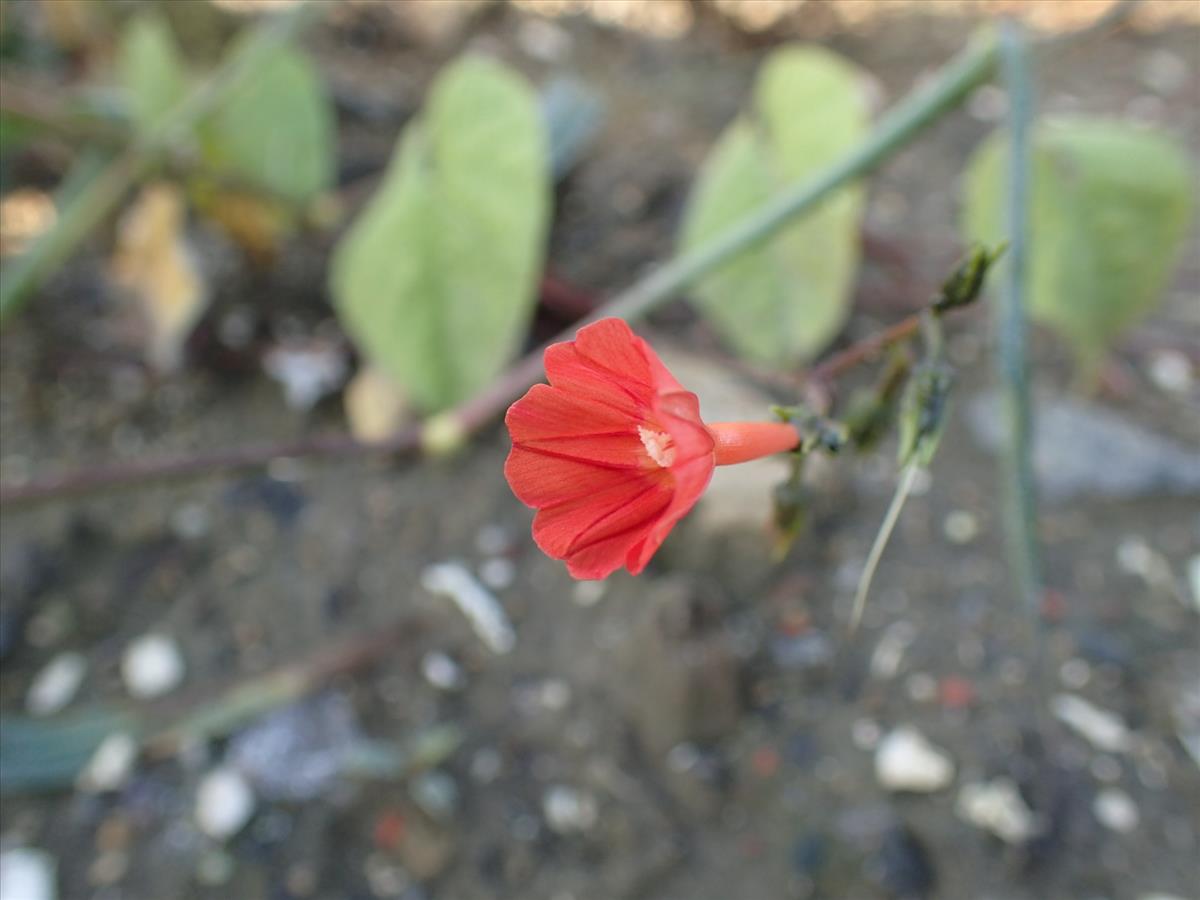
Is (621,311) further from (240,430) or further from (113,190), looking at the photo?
(113,190)

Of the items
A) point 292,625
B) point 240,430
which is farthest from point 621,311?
point 240,430

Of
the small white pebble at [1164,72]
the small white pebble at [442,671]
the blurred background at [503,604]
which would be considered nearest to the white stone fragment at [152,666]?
the blurred background at [503,604]

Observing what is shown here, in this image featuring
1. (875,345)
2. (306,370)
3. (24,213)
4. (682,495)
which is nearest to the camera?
(682,495)

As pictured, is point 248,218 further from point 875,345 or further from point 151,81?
point 875,345

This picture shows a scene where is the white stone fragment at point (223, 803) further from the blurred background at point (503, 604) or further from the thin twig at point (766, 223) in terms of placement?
the thin twig at point (766, 223)

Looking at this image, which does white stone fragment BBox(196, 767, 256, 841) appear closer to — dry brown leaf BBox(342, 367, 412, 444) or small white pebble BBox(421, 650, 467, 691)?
small white pebble BBox(421, 650, 467, 691)

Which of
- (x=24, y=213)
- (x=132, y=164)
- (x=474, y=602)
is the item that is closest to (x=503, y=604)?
(x=474, y=602)

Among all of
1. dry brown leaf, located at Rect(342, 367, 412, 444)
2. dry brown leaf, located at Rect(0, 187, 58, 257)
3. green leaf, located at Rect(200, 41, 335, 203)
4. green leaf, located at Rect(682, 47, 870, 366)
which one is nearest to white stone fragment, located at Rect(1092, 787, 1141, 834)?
green leaf, located at Rect(682, 47, 870, 366)
